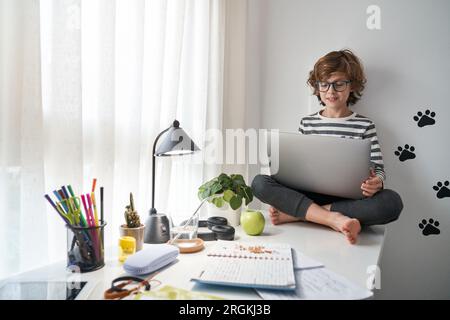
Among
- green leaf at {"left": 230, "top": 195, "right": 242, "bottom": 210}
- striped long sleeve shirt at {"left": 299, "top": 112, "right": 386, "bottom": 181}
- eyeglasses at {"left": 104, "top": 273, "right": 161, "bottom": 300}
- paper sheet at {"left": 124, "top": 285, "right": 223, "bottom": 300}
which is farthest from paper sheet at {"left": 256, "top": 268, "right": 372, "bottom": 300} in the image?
striped long sleeve shirt at {"left": 299, "top": 112, "right": 386, "bottom": 181}

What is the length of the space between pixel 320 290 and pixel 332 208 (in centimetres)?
57

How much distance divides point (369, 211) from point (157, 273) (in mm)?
764

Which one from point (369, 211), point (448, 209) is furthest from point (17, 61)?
point (448, 209)

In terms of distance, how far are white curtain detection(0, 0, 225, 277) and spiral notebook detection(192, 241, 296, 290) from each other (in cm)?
41

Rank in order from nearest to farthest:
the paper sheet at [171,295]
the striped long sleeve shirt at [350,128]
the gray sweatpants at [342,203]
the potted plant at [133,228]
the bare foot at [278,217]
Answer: the paper sheet at [171,295], the potted plant at [133,228], the gray sweatpants at [342,203], the bare foot at [278,217], the striped long sleeve shirt at [350,128]

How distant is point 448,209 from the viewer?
1707 mm

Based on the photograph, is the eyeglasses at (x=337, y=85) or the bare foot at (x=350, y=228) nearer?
the bare foot at (x=350, y=228)

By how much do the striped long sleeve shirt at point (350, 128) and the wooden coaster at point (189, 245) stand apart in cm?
105

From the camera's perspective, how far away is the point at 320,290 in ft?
2.34

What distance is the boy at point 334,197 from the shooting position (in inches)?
45.4

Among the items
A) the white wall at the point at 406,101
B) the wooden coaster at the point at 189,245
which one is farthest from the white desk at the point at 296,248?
the white wall at the point at 406,101

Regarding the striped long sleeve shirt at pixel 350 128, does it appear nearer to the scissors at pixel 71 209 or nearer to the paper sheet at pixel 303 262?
the paper sheet at pixel 303 262

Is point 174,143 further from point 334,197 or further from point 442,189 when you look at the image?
point 442,189

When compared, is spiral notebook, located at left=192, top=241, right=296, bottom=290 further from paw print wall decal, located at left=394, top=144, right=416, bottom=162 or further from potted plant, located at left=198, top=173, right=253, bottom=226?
paw print wall decal, located at left=394, top=144, right=416, bottom=162
